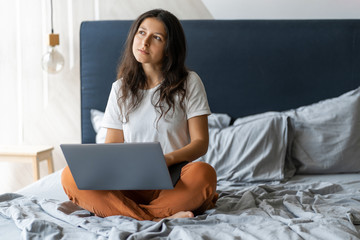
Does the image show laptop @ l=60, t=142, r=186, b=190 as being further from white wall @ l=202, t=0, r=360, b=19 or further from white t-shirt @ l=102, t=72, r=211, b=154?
white wall @ l=202, t=0, r=360, b=19

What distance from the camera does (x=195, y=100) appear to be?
1.91 meters

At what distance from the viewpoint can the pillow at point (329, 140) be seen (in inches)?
97.3

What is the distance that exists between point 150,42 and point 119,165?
0.58 meters

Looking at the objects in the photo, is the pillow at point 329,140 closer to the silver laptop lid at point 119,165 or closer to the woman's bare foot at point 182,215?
the woman's bare foot at point 182,215

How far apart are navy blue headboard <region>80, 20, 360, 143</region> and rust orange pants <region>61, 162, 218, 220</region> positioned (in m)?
1.17

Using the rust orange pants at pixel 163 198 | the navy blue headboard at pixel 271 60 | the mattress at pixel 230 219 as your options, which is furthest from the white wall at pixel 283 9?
the rust orange pants at pixel 163 198

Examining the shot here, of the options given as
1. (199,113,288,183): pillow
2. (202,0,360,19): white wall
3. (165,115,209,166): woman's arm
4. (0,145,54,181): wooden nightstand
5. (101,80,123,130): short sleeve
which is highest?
(202,0,360,19): white wall

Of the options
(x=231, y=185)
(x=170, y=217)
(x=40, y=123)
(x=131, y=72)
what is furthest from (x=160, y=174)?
(x=40, y=123)

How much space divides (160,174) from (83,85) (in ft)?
5.18

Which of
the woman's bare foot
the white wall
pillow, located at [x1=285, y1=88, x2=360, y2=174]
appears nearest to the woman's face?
the woman's bare foot

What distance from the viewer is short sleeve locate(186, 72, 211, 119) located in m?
Result: 1.89

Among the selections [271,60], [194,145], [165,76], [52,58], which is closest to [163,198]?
[194,145]

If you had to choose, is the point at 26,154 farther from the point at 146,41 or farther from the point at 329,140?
the point at 329,140

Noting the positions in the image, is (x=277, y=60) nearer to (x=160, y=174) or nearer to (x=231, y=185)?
(x=231, y=185)
